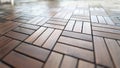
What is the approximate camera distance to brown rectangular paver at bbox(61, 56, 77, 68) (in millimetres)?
660

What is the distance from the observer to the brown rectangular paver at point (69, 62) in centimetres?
66

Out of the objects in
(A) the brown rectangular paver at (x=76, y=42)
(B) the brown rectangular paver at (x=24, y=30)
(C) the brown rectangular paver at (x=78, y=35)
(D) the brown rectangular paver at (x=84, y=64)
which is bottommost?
(D) the brown rectangular paver at (x=84, y=64)

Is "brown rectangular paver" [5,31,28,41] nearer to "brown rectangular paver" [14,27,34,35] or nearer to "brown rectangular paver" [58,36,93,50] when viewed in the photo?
"brown rectangular paver" [14,27,34,35]

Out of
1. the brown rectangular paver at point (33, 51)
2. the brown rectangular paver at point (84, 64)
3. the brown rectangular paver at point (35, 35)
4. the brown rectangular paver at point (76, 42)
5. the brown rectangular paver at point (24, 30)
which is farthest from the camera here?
the brown rectangular paver at point (24, 30)

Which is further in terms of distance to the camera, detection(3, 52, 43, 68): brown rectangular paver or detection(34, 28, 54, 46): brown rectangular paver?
detection(34, 28, 54, 46): brown rectangular paver

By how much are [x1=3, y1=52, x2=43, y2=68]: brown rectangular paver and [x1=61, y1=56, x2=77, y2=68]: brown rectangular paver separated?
0.16 metres

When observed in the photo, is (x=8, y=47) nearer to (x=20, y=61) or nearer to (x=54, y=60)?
(x=20, y=61)

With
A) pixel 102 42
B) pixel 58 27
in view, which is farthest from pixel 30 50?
pixel 102 42

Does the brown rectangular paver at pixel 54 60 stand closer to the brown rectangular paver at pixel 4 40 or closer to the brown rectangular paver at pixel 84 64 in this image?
the brown rectangular paver at pixel 84 64

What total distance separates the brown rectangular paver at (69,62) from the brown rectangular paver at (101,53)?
0.17 m

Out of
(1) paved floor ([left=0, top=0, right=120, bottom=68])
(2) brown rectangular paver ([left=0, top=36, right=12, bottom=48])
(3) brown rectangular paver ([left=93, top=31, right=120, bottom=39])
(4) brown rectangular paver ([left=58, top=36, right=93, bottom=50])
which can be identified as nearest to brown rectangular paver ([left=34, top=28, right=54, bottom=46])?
(1) paved floor ([left=0, top=0, right=120, bottom=68])

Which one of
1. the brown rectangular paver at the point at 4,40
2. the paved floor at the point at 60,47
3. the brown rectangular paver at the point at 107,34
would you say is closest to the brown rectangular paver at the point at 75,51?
the paved floor at the point at 60,47

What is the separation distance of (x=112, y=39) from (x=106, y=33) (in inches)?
5.4

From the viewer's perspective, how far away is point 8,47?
34.3 inches
